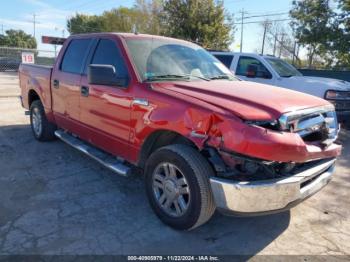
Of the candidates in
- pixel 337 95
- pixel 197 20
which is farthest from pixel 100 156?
pixel 197 20

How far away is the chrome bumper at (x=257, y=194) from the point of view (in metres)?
2.72

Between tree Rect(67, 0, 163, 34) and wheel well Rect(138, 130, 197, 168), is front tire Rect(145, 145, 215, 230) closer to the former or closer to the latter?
wheel well Rect(138, 130, 197, 168)

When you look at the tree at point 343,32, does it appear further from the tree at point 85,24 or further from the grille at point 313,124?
the tree at point 85,24

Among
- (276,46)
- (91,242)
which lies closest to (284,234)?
(91,242)

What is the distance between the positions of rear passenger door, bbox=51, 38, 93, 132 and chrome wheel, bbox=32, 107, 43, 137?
79 cm

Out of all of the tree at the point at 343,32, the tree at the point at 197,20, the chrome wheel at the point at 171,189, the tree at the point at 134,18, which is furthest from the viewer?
the tree at the point at 134,18

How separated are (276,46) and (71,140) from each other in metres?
51.5

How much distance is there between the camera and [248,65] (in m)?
8.74

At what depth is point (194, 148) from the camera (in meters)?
3.21

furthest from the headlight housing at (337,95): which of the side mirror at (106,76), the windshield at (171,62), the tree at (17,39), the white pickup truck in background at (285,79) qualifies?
the tree at (17,39)

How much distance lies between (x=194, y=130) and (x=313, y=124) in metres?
1.12

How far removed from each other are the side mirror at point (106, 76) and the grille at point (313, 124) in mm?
1762

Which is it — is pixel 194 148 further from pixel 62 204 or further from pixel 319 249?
pixel 62 204

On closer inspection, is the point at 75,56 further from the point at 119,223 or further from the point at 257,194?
the point at 257,194
